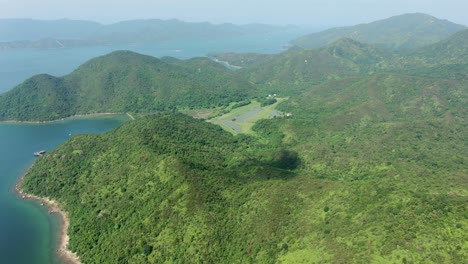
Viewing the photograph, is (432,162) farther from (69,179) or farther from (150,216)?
(69,179)

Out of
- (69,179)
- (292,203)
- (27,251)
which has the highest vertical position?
(292,203)

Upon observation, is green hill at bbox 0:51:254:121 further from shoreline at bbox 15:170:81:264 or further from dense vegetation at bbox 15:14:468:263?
shoreline at bbox 15:170:81:264

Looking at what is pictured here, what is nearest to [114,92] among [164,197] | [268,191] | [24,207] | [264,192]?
[24,207]

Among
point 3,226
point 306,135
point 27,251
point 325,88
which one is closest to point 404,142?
point 306,135

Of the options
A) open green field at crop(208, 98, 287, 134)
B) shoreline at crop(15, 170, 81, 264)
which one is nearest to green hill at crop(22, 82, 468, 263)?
shoreline at crop(15, 170, 81, 264)

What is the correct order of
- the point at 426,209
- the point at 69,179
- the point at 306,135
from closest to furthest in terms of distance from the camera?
the point at 426,209 < the point at 69,179 < the point at 306,135

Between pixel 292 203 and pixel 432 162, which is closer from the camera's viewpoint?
pixel 292 203

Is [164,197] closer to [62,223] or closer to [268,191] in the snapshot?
[268,191]
